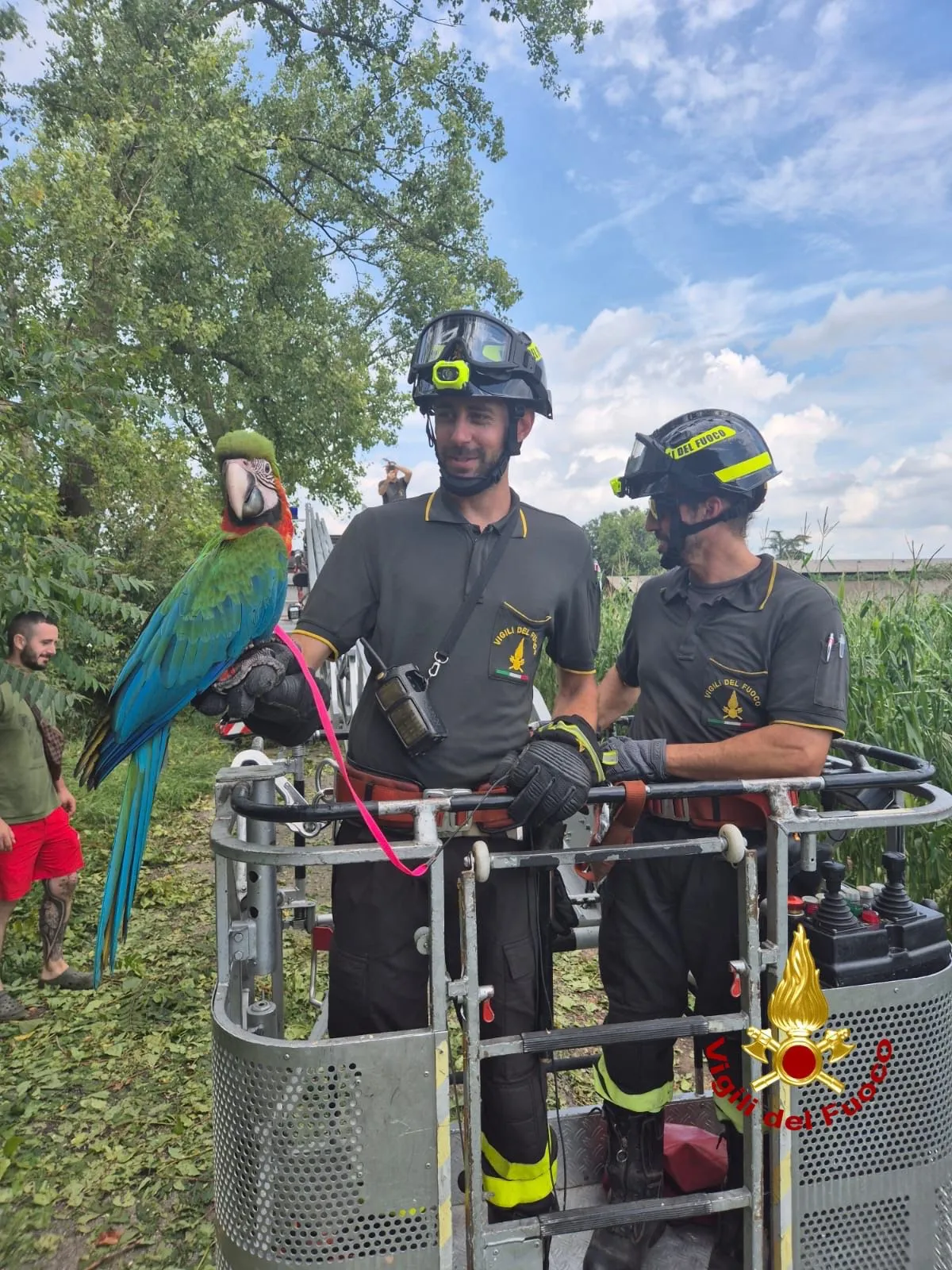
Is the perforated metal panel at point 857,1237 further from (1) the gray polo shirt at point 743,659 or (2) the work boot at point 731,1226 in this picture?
(1) the gray polo shirt at point 743,659

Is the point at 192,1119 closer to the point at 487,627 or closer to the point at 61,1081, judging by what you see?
the point at 61,1081

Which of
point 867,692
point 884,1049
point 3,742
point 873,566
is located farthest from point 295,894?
point 873,566

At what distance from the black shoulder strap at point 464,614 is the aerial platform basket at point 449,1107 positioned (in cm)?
43

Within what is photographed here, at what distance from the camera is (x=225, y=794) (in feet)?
6.52

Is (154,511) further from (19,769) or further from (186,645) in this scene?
(186,645)

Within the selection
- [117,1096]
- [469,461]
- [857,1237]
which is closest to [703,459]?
[469,461]

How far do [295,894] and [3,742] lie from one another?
8.47ft

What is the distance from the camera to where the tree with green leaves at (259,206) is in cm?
999

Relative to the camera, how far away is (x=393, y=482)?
22.2 ft

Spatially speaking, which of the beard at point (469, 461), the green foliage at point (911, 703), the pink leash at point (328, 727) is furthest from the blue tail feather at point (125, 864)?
the green foliage at point (911, 703)

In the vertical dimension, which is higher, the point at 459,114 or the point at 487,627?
the point at 459,114

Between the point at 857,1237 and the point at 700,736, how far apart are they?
1.24m

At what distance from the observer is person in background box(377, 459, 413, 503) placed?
21.8 feet

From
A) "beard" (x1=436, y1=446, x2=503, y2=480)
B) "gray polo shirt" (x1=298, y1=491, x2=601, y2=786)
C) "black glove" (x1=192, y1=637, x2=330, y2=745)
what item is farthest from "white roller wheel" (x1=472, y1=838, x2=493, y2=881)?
"beard" (x1=436, y1=446, x2=503, y2=480)
